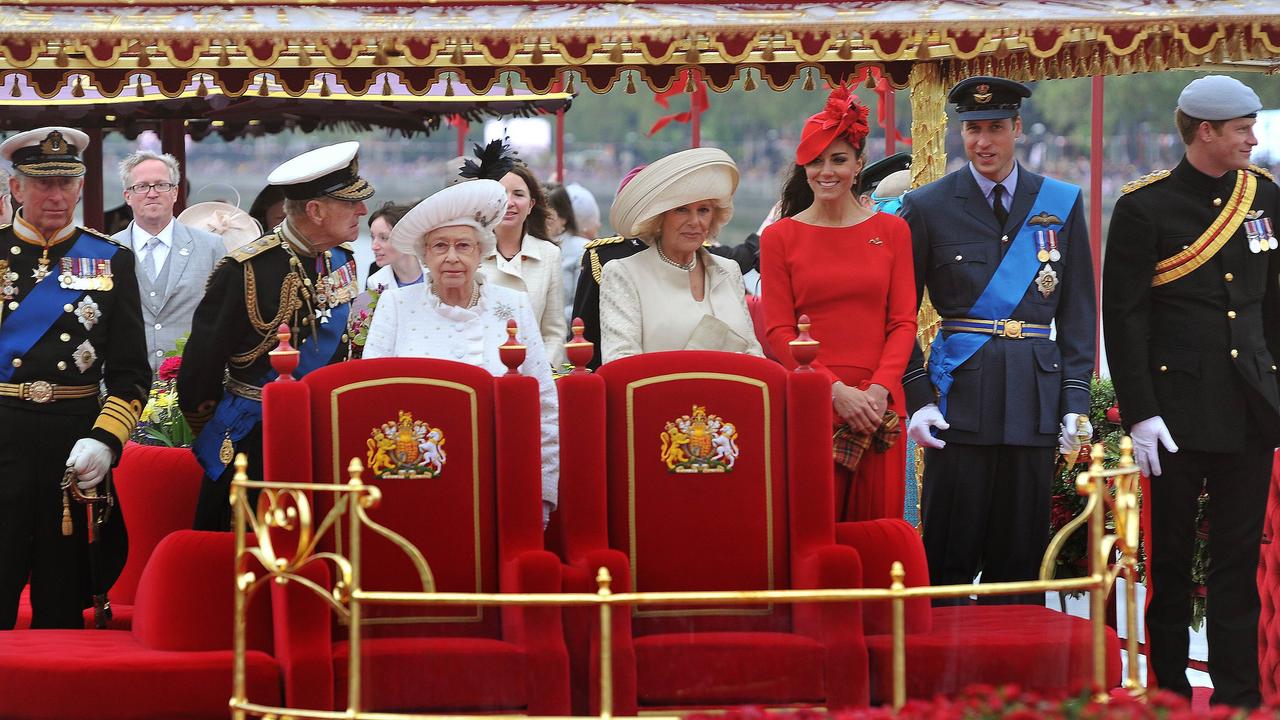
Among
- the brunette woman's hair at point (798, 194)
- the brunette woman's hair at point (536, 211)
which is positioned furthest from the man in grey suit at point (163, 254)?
the brunette woman's hair at point (798, 194)

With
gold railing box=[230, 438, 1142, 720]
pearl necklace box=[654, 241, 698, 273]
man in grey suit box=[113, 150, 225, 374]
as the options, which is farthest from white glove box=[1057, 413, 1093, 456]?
man in grey suit box=[113, 150, 225, 374]

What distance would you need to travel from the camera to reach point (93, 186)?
951 cm

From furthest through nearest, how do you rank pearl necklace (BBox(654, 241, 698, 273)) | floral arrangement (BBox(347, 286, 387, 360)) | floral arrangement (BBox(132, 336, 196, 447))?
1. floral arrangement (BBox(132, 336, 196, 447))
2. floral arrangement (BBox(347, 286, 387, 360))
3. pearl necklace (BBox(654, 241, 698, 273))

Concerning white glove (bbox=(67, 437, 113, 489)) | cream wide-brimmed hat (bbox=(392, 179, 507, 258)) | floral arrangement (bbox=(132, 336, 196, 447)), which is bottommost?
white glove (bbox=(67, 437, 113, 489))

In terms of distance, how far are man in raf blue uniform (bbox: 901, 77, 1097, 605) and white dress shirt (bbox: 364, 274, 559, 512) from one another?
109 centimetres

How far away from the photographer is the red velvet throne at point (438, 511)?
12.8 ft

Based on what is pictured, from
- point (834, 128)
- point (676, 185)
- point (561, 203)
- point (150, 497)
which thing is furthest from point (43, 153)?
point (561, 203)

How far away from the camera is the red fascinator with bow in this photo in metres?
4.84

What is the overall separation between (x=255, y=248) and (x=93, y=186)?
17.4 feet

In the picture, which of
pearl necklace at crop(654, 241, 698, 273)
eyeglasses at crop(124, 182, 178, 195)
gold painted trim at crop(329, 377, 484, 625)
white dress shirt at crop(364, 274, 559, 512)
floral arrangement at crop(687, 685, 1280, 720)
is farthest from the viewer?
eyeglasses at crop(124, 182, 178, 195)

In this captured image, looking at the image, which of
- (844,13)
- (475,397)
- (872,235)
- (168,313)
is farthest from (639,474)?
(168,313)

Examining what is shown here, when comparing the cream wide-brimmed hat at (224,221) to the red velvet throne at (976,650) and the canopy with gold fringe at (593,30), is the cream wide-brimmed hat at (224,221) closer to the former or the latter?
the canopy with gold fringe at (593,30)

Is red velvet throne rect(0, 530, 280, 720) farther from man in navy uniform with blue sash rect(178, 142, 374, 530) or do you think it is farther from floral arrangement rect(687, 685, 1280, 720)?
floral arrangement rect(687, 685, 1280, 720)

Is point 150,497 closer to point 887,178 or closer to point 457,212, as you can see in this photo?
point 457,212
